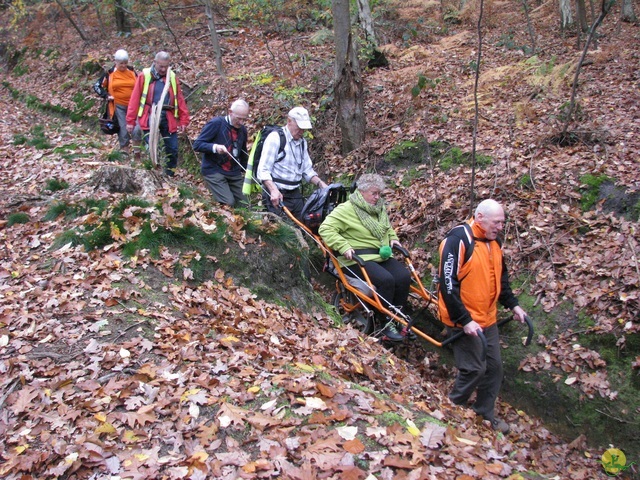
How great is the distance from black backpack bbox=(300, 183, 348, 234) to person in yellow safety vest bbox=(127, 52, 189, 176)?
3.03 meters

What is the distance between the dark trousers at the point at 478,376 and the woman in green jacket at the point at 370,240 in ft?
3.74

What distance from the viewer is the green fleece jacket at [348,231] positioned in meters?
7.07

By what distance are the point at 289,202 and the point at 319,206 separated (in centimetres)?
75

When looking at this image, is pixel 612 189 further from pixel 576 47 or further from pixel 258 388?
pixel 576 47

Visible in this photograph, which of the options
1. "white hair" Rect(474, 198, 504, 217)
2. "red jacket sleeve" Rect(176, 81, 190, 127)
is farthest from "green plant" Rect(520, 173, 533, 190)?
"red jacket sleeve" Rect(176, 81, 190, 127)

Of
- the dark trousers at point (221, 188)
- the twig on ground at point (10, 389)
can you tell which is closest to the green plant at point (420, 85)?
the dark trousers at point (221, 188)

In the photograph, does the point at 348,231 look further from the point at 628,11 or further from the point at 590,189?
the point at 628,11

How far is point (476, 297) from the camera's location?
5695 mm

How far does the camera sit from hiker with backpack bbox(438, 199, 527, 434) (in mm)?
5562

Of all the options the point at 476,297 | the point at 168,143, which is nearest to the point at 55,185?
the point at 168,143

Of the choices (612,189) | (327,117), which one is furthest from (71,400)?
(327,117)

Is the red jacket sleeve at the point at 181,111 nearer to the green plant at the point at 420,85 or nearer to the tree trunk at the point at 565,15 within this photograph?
the green plant at the point at 420,85

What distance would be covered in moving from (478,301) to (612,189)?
3.44 metres

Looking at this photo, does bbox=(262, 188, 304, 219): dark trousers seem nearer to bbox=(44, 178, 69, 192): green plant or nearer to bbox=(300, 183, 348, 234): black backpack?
bbox=(300, 183, 348, 234): black backpack
